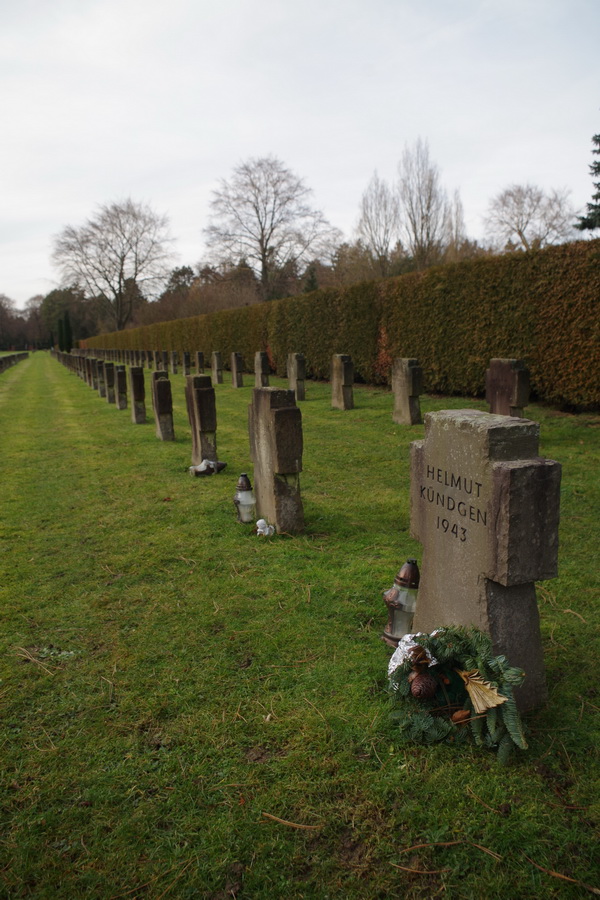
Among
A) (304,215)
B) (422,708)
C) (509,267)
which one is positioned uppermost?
(304,215)

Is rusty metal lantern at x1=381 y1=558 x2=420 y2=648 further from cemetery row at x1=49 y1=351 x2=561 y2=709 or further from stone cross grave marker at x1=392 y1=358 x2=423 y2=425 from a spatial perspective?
stone cross grave marker at x1=392 y1=358 x2=423 y2=425

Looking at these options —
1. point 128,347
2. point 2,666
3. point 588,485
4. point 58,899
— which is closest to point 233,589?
point 2,666

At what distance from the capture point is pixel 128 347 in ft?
158

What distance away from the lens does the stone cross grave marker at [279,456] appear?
502 centimetres

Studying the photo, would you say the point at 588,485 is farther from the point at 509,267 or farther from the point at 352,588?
the point at 509,267

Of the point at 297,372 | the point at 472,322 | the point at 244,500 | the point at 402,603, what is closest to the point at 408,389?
the point at 472,322

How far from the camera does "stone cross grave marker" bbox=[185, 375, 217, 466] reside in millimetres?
7641

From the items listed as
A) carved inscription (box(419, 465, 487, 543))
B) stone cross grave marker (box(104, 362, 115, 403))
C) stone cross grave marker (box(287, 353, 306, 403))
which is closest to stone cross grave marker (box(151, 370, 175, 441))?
stone cross grave marker (box(287, 353, 306, 403))

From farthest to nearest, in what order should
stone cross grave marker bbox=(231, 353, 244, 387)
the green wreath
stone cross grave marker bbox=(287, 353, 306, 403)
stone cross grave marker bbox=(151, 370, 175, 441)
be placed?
stone cross grave marker bbox=(231, 353, 244, 387)
stone cross grave marker bbox=(287, 353, 306, 403)
stone cross grave marker bbox=(151, 370, 175, 441)
the green wreath

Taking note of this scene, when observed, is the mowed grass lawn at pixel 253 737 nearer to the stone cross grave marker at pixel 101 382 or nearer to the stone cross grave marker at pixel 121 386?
the stone cross grave marker at pixel 121 386

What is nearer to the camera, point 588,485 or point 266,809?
point 266,809

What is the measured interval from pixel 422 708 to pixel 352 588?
57.5 inches

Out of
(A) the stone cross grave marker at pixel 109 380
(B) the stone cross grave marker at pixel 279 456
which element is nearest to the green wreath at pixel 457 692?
(B) the stone cross grave marker at pixel 279 456

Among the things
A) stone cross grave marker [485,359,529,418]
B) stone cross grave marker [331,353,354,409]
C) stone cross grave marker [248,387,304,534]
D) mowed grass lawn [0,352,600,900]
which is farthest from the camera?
stone cross grave marker [331,353,354,409]
